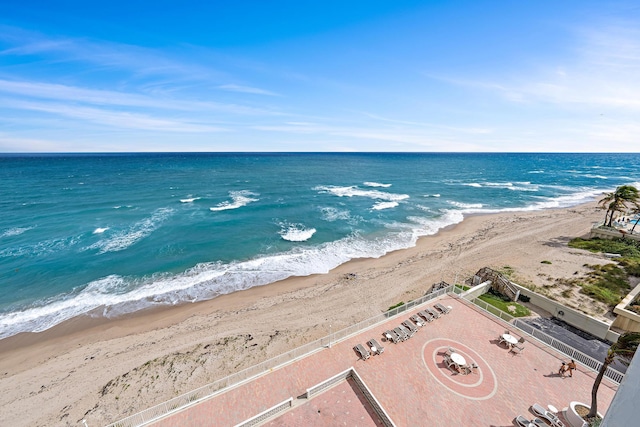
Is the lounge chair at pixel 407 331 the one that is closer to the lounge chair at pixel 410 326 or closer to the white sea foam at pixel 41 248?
the lounge chair at pixel 410 326

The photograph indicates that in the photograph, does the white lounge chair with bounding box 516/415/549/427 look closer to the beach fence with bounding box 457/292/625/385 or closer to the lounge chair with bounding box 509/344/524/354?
the lounge chair with bounding box 509/344/524/354

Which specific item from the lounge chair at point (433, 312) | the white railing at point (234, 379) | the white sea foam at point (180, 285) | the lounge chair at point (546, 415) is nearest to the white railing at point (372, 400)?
the white railing at point (234, 379)

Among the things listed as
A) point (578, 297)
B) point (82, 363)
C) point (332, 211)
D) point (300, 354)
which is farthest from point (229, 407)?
point (332, 211)

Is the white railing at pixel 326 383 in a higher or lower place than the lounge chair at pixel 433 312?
lower

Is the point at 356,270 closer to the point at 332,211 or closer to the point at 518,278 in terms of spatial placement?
the point at 518,278

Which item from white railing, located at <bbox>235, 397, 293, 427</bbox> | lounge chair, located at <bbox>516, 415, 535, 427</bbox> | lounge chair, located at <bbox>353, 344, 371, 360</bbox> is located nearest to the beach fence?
lounge chair, located at <bbox>516, 415, 535, 427</bbox>

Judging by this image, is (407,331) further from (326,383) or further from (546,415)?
(546,415)
